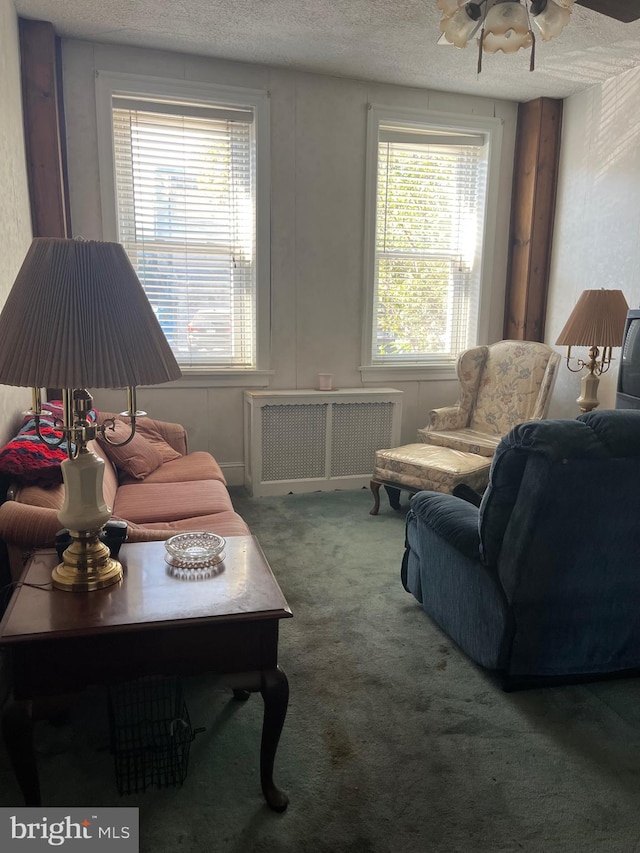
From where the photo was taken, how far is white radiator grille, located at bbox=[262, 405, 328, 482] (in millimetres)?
4129

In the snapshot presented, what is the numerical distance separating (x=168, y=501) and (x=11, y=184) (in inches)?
67.3

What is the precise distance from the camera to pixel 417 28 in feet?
11.0

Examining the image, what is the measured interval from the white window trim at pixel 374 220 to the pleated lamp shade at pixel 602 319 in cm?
153

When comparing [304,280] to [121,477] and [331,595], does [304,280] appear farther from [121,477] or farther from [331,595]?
[331,595]

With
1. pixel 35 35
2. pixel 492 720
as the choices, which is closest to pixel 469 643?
pixel 492 720

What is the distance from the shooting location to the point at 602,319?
→ 10.6ft

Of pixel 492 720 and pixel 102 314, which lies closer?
pixel 102 314

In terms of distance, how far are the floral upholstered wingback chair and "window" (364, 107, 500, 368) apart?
43 cm

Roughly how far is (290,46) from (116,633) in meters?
3.57

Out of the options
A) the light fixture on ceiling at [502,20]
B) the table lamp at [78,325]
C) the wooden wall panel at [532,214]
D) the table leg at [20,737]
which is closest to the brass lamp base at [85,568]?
the table leg at [20,737]

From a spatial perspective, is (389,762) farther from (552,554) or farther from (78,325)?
(78,325)

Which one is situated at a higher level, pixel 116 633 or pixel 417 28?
pixel 417 28

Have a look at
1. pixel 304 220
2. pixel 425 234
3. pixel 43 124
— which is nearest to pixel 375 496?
pixel 304 220

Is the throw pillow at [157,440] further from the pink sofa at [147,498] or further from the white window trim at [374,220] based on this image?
the white window trim at [374,220]
